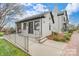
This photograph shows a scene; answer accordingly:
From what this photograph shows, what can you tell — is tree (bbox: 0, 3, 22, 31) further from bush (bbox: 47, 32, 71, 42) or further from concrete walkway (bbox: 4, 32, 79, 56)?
bush (bbox: 47, 32, 71, 42)

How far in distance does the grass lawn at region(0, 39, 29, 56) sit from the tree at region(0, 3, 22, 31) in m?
0.19

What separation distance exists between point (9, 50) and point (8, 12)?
42 centimetres

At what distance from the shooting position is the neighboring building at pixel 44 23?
194 centimetres

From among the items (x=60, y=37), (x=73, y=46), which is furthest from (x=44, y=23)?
(x=73, y=46)

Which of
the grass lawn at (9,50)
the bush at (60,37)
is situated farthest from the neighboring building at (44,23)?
the grass lawn at (9,50)

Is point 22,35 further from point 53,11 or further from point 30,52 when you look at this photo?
point 53,11

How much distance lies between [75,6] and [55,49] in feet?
1.65

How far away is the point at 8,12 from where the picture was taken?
1.99 m

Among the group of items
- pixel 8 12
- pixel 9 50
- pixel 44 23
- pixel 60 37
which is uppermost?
pixel 8 12

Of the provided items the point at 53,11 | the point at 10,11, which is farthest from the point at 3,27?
the point at 53,11

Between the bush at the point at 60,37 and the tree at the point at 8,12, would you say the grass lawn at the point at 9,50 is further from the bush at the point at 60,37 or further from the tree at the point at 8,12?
the bush at the point at 60,37

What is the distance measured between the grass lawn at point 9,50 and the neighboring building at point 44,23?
0.64 feet

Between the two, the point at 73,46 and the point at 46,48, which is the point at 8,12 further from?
the point at 73,46

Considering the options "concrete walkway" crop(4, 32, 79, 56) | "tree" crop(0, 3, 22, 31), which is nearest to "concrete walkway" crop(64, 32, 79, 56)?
"concrete walkway" crop(4, 32, 79, 56)
